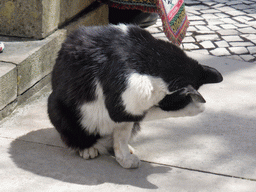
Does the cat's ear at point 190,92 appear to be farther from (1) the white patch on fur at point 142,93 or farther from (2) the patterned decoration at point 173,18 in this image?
(2) the patterned decoration at point 173,18

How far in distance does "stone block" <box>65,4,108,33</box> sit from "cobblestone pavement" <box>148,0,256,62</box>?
694mm

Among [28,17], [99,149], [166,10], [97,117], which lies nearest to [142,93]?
[97,117]

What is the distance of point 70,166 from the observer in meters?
2.24

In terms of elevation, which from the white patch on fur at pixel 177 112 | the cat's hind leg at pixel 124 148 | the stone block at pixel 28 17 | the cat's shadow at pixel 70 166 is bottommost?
the cat's shadow at pixel 70 166

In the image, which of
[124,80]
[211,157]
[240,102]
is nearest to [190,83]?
[124,80]

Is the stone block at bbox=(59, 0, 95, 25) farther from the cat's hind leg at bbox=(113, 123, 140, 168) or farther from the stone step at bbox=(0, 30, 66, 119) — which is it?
the cat's hind leg at bbox=(113, 123, 140, 168)

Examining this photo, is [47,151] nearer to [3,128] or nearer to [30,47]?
[3,128]

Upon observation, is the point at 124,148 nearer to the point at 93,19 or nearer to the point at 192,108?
the point at 192,108

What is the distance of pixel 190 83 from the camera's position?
6.86 feet

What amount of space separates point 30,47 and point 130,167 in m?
1.31

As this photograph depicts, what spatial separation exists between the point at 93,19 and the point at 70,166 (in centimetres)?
200

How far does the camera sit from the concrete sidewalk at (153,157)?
211 centimetres

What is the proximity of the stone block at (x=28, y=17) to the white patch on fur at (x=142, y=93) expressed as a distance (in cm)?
137

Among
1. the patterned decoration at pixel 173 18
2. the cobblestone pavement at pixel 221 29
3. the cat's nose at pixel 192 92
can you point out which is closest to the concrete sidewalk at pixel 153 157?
the cat's nose at pixel 192 92
